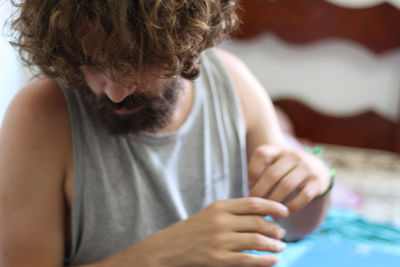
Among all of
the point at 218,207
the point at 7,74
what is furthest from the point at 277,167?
the point at 7,74

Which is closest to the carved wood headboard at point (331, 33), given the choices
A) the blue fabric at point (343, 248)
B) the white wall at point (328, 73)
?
the white wall at point (328, 73)

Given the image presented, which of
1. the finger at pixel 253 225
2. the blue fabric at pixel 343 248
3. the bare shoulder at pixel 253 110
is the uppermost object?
the bare shoulder at pixel 253 110

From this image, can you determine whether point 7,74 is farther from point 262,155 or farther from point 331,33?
point 331,33

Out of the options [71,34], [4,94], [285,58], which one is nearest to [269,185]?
[71,34]

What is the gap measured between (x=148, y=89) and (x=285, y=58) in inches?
57.0

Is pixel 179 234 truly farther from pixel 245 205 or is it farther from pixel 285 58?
pixel 285 58

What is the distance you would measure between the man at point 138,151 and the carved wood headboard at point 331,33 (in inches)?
44.6

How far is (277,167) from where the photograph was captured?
678 millimetres

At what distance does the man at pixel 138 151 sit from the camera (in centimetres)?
50

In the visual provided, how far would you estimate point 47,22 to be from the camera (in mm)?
493

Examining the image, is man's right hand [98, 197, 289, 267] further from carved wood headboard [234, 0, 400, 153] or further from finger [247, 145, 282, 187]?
carved wood headboard [234, 0, 400, 153]

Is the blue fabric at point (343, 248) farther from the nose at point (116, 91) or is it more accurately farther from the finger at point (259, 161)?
the nose at point (116, 91)

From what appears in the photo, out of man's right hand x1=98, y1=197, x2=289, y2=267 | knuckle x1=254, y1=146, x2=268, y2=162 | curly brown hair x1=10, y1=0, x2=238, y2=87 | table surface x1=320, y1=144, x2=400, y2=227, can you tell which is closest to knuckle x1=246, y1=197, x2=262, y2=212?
man's right hand x1=98, y1=197, x2=289, y2=267

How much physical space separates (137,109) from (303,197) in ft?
0.97
